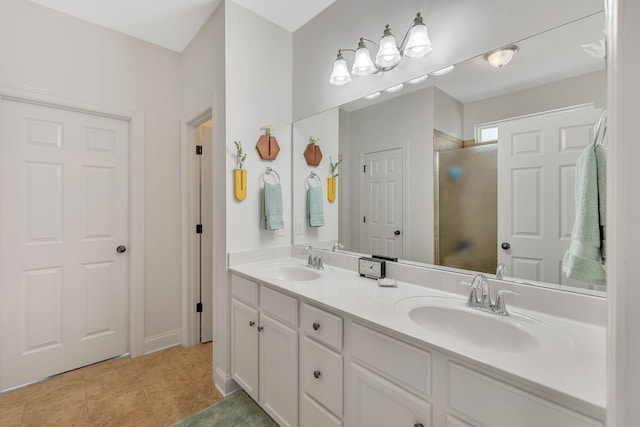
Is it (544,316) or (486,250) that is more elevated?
(486,250)

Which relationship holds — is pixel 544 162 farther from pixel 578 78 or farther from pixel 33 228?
pixel 33 228

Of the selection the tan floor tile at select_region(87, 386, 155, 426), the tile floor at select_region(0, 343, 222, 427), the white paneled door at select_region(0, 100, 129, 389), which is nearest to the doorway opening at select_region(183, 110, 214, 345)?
the tile floor at select_region(0, 343, 222, 427)

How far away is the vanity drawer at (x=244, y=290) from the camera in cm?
163

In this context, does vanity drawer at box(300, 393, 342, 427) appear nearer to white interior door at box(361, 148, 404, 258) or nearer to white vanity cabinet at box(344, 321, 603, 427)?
white vanity cabinet at box(344, 321, 603, 427)

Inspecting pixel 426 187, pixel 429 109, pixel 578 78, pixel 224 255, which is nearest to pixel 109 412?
pixel 224 255

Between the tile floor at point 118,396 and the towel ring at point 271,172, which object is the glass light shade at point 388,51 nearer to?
the towel ring at point 271,172

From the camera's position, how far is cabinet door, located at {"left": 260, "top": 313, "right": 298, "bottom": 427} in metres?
1.36

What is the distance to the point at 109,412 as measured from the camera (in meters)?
1.69

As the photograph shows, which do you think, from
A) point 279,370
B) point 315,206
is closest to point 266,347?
point 279,370

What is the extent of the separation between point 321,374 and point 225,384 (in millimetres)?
992

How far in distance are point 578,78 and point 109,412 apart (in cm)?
288

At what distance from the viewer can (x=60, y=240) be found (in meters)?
2.05

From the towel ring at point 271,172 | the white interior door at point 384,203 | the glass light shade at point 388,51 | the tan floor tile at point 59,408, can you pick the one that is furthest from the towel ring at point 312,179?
the tan floor tile at point 59,408

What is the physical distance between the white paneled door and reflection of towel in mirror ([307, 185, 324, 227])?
5.11 feet
